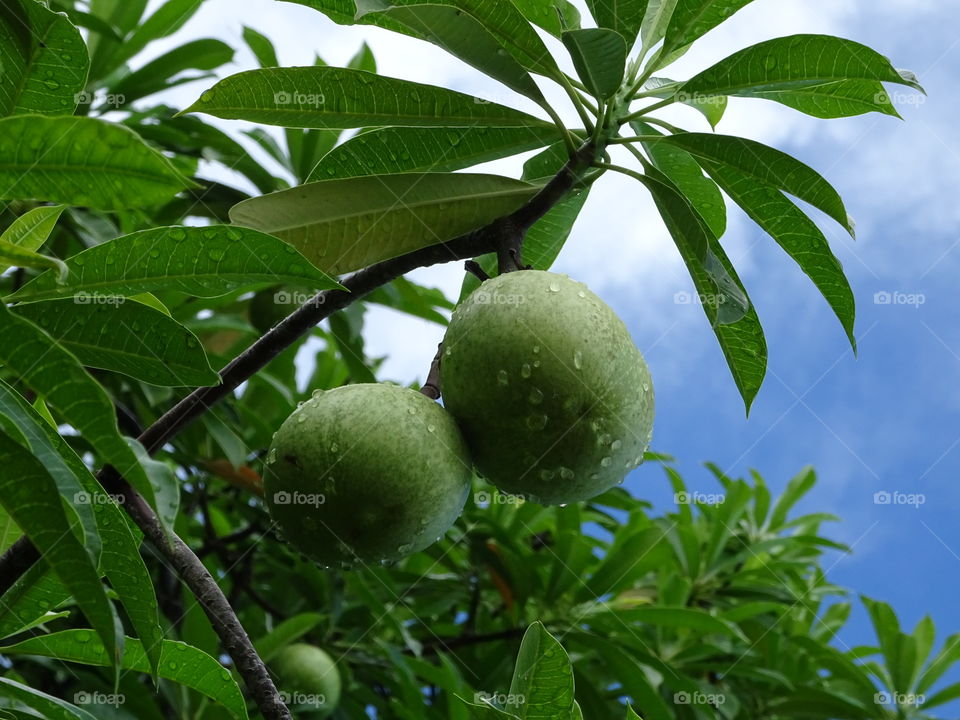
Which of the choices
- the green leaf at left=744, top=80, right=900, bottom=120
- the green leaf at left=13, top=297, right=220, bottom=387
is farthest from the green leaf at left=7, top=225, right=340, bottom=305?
the green leaf at left=744, top=80, right=900, bottom=120

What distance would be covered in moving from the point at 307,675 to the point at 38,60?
67.9 inches

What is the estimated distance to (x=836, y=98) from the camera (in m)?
1.25

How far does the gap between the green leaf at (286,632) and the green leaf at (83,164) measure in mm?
1492

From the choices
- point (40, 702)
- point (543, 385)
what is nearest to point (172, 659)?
point (40, 702)

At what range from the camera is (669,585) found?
108 inches

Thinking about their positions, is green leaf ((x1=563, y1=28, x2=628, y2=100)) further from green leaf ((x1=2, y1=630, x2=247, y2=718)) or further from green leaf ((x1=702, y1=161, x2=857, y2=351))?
green leaf ((x1=2, y1=630, x2=247, y2=718))

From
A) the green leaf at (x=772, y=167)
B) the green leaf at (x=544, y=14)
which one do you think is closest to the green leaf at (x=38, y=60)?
the green leaf at (x=544, y=14)

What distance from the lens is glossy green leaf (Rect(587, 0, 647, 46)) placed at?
3.90ft

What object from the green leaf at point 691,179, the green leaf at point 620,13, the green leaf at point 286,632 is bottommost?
the green leaf at point 286,632

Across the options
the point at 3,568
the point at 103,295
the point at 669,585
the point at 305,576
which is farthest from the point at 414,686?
the point at 103,295

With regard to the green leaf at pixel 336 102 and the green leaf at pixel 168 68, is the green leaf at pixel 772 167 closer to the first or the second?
the green leaf at pixel 336 102

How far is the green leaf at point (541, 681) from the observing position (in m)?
1.02

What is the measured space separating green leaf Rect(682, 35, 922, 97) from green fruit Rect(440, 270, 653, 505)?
325mm

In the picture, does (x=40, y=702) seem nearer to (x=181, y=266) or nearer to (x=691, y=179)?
(x=181, y=266)
